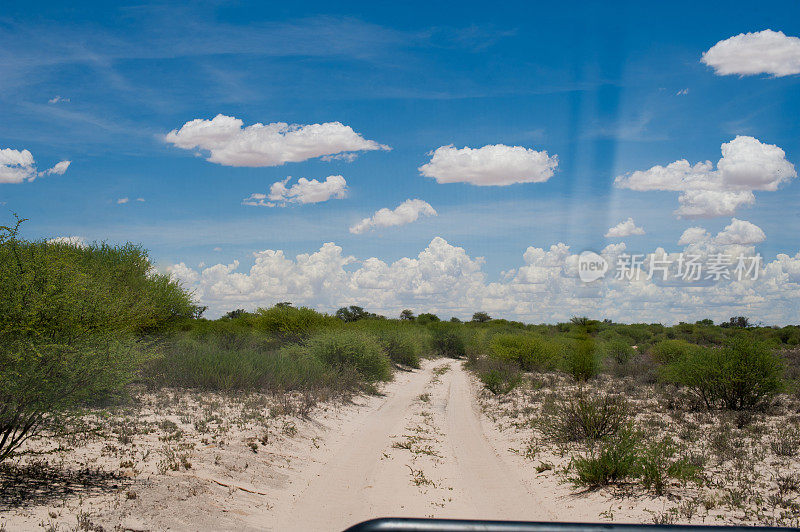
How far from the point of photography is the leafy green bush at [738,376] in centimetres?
1473

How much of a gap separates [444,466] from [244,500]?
418 cm

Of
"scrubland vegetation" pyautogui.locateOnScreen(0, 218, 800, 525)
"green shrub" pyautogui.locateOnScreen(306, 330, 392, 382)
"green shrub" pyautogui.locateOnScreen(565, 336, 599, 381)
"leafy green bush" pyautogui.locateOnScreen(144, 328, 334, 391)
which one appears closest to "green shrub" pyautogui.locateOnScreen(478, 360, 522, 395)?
"scrubland vegetation" pyautogui.locateOnScreen(0, 218, 800, 525)

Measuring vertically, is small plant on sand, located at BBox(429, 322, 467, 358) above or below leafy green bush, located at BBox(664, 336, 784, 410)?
below

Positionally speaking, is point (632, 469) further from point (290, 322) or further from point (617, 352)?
point (290, 322)

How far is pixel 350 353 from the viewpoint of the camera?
23906mm

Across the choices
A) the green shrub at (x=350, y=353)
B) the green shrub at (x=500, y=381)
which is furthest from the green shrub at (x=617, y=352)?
the green shrub at (x=350, y=353)

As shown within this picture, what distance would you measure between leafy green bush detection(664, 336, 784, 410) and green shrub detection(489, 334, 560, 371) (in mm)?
13295

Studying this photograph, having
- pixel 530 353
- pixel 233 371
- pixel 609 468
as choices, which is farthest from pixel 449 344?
pixel 609 468

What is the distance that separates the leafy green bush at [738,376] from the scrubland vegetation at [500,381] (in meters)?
0.04

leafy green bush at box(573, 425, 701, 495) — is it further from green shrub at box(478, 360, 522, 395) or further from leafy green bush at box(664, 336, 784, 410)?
green shrub at box(478, 360, 522, 395)

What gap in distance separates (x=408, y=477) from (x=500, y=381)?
12354mm

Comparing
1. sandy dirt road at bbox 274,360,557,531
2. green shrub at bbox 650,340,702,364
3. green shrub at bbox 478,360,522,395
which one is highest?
green shrub at bbox 650,340,702,364

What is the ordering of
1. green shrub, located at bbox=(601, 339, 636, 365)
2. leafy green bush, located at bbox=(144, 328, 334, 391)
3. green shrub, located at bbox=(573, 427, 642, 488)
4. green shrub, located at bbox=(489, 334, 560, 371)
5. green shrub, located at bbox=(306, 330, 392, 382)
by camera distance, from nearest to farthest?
green shrub, located at bbox=(573, 427, 642, 488), leafy green bush, located at bbox=(144, 328, 334, 391), green shrub, located at bbox=(306, 330, 392, 382), green shrub, located at bbox=(489, 334, 560, 371), green shrub, located at bbox=(601, 339, 636, 365)

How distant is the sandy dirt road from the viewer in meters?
8.23
